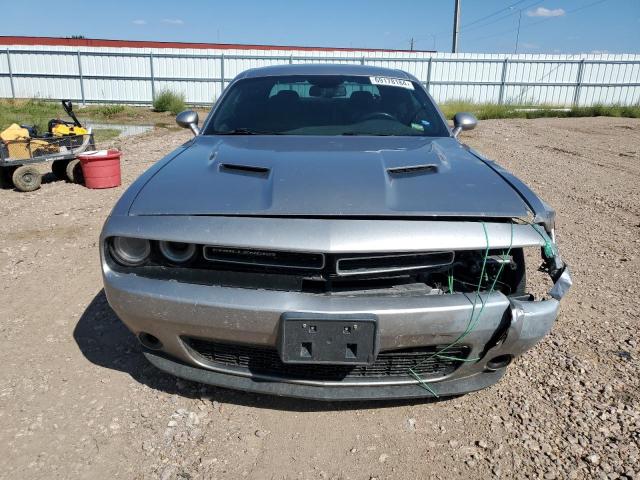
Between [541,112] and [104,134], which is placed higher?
[541,112]

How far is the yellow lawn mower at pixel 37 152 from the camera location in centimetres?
611

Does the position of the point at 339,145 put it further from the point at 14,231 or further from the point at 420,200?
the point at 14,231

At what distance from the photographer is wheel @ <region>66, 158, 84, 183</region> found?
6539mm

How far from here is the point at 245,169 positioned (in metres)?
2.32

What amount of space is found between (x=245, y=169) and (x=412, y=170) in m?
0.80

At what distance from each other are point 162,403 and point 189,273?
2.37ft

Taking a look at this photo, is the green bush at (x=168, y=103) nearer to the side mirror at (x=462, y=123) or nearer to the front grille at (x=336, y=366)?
the side mirror at (x=462, y=123)

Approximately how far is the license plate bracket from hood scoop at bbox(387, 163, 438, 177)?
0.78 metres

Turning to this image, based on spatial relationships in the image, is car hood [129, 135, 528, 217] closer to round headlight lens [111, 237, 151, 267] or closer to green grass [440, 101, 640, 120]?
round headlight lens [111, 237, 151, 267]

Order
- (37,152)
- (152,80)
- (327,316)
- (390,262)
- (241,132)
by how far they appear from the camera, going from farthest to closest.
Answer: (152,80) → (37,152) → (241,132) → (390,262) → (327,316)

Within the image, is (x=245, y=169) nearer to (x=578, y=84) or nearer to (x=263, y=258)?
(x=263, y=258)

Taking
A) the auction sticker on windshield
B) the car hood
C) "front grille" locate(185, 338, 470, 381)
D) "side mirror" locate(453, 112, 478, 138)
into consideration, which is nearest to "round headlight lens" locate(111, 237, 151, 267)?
the car hood

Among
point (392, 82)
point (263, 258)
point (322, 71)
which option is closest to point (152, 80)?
point (322, 71)

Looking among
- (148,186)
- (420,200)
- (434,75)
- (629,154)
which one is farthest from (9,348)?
(434,75)
